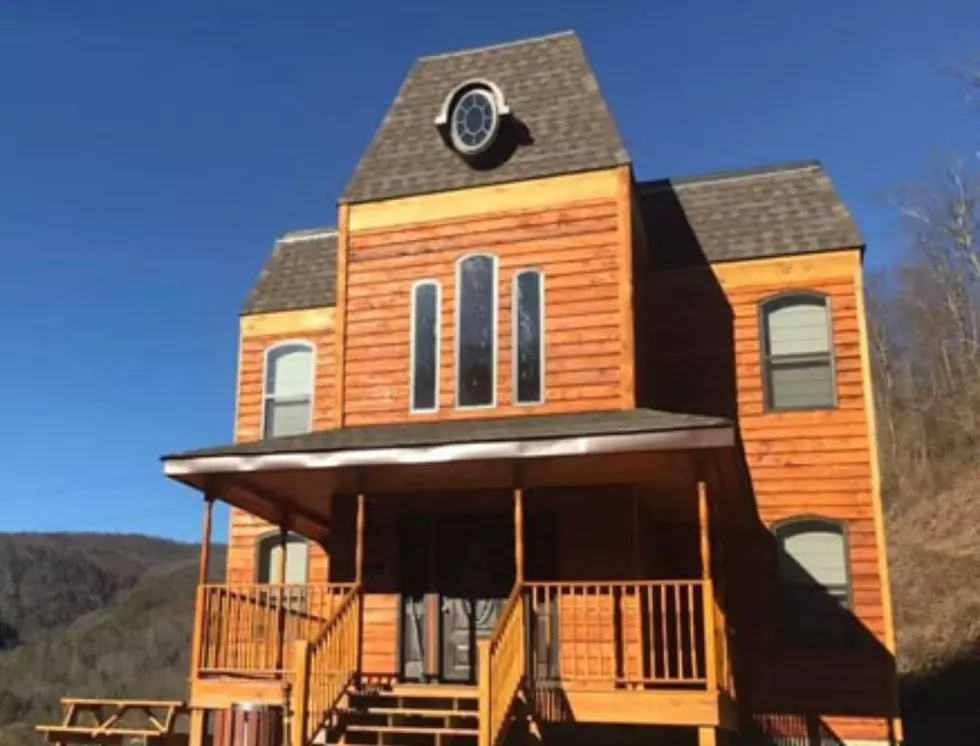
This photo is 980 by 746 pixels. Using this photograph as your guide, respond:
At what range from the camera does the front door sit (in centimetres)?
1257

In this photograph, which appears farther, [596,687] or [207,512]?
[207,512]

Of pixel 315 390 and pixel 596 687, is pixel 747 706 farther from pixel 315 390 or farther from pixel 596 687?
pixel 315 390

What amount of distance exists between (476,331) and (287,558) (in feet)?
17.0

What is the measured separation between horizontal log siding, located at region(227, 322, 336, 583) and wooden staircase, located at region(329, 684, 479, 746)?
4.37 m

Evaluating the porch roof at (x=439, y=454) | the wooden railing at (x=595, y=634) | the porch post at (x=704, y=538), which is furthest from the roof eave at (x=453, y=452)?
the wooden railing at (x=595, y=634)

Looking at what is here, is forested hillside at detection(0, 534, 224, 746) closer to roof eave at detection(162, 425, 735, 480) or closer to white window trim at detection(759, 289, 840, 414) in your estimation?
roof eave at detection(162, 425, 735, 480)

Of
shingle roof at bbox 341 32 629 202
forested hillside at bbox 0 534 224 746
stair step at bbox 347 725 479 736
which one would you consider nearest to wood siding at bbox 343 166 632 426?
shingle roof at bbox 341 32 629 202

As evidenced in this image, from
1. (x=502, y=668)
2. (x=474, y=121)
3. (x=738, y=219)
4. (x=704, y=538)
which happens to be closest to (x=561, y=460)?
(x=704, y=538)

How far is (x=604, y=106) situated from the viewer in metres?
14.0

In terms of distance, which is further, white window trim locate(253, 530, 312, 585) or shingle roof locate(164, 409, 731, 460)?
white window trim locate(253, 530, 312, 585)

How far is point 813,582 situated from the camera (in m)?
13.3

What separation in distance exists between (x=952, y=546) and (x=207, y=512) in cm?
2192

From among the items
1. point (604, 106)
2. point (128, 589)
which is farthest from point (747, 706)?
point (128, 589)

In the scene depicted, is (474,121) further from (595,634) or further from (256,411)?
(595,634)
